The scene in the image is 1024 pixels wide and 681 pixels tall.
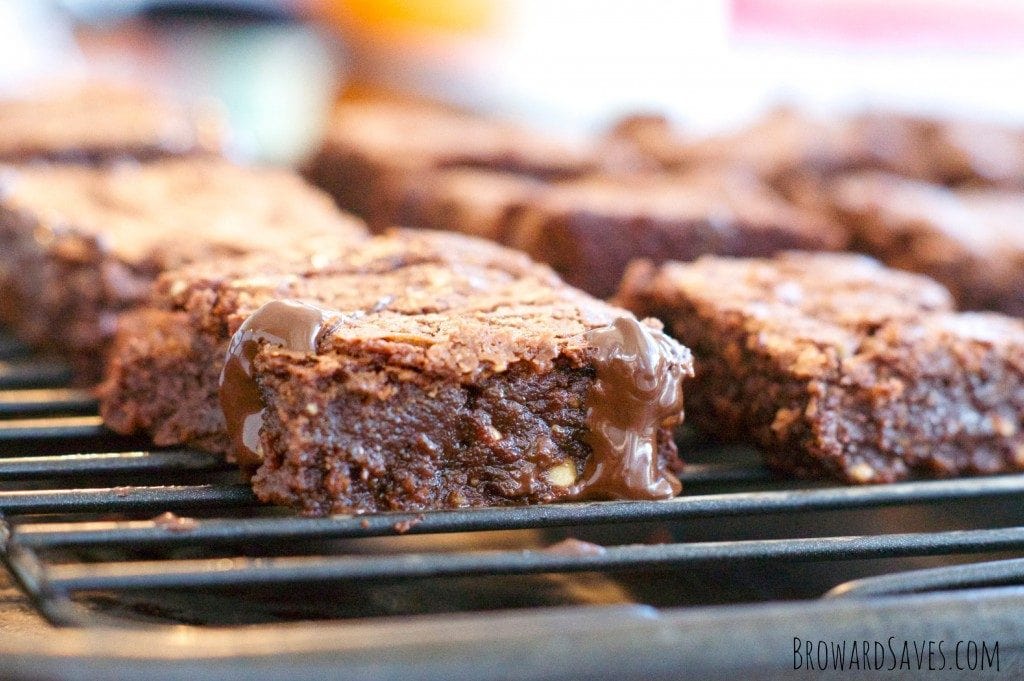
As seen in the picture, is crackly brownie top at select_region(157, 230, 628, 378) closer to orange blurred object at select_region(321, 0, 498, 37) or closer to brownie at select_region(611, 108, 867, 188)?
brownie at select_region(611, 108, 867, 188)

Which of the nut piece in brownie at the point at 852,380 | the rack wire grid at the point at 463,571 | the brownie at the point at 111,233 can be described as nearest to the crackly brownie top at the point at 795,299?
the nut piece in brownie at the point at 852,380

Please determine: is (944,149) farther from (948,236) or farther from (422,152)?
(422,152)

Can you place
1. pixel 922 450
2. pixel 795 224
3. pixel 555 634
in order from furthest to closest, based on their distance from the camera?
pixel 795 224 < pixel 922 450 < pixel 555 634

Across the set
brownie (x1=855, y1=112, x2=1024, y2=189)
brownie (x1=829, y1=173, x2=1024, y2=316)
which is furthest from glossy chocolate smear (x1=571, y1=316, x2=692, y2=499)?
brownie (x1=855, y1=112, x2=1024, y2=189)

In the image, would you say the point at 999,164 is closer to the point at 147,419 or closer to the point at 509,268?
the point at 509,268

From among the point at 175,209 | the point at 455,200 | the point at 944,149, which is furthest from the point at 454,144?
the point at 944,149

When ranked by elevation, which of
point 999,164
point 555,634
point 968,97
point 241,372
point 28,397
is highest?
point 968,97

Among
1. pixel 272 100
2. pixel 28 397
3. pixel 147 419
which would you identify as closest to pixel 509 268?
pixel 147 419
